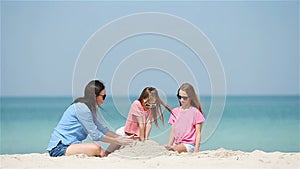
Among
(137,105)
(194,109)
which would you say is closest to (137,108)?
(137,105)

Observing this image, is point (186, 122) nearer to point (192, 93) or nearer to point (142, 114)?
point (192, 93)

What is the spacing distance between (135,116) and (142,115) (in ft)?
0.34

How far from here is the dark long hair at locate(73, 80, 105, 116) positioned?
6.48 metres

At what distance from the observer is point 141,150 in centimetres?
659

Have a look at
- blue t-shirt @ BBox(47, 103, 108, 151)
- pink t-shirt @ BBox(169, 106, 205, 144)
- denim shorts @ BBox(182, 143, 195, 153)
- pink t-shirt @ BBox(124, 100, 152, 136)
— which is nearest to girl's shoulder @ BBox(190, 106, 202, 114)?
pink t-shirt @ BBox(169, 106, 205, 144)

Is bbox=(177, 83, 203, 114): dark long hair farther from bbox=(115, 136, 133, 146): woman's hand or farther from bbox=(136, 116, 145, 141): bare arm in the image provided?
bbox=(115, 136, 133, 146): woman's hand

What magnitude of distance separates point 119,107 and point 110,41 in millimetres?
980

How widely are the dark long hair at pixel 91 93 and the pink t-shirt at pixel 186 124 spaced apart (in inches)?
50.9

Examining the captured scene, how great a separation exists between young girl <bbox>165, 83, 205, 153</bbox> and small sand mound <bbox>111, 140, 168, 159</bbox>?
38 cm

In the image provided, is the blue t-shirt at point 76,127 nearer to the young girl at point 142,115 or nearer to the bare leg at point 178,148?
the young girl at point 142,115

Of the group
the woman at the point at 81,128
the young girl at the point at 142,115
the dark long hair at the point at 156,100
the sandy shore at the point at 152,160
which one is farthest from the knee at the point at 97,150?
the dark long hair at the point at 156,100

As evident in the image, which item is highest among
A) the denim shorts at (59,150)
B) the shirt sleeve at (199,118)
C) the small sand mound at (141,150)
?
the shirt sleeve at (199,118)

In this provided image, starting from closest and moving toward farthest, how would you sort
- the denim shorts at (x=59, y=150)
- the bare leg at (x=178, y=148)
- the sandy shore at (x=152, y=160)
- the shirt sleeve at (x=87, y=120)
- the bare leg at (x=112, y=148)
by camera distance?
the sandy shore at (x=152, y=160)
the shirt sleeve at (x=87, y=120)
the denim shorts at (x=59, y=150)
the bare leg at (x=112, y=148)
the bare leg at (x=178, y=148)

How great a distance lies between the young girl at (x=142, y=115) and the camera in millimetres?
7281
